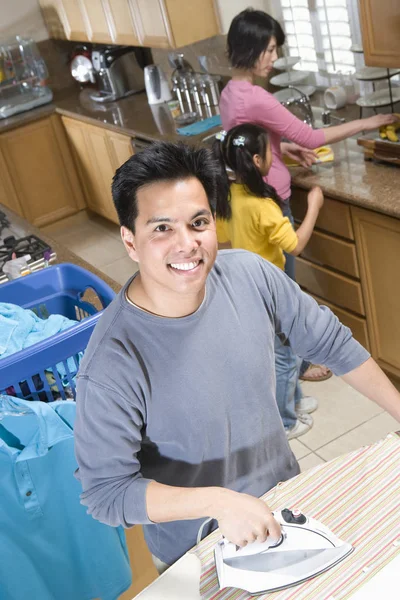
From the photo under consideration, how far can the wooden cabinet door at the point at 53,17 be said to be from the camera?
17.3 feet

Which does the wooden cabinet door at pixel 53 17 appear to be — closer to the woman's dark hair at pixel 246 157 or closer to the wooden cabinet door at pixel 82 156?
the wooden cabinet door at pixel 82 156

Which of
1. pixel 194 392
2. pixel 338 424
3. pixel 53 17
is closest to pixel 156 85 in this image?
pixel 53 17

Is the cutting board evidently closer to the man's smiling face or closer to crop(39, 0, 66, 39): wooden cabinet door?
the man's smiling face

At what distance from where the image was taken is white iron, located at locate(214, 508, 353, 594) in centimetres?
114

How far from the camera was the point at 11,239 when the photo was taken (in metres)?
2.72

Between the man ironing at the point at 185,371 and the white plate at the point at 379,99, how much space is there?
1.88m

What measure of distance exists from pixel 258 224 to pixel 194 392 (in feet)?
4.65

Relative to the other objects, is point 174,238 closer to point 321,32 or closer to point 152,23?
point 321,32

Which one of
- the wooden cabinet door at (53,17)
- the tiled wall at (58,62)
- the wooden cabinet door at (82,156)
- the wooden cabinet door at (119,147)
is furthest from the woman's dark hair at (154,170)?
the tiled wall at (58,62)

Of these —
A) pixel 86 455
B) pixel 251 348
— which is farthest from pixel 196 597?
pixel 251 348

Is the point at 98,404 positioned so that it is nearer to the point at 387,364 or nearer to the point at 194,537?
the point at 194,537

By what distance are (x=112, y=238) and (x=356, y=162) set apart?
2604mm

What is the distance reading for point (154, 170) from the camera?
1.25 meters

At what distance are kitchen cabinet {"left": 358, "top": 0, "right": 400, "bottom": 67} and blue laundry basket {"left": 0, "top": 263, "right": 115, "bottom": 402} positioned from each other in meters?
1.43
